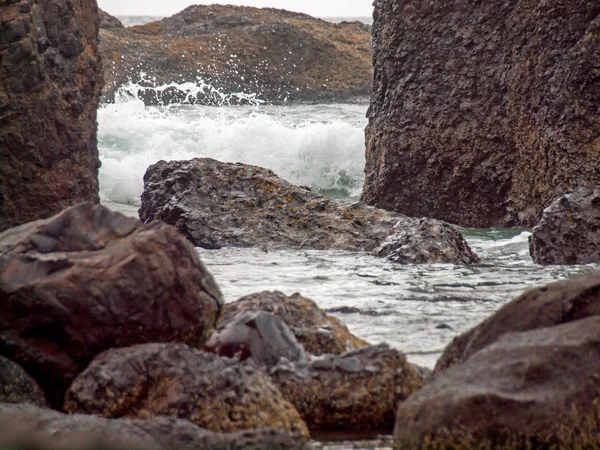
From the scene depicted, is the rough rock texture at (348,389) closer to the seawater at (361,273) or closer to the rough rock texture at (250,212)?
the seawater at (361,273)

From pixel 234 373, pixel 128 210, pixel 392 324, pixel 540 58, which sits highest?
pixel 540 58

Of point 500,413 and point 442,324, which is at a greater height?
point 500,413

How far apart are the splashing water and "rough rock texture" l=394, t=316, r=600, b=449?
933cm

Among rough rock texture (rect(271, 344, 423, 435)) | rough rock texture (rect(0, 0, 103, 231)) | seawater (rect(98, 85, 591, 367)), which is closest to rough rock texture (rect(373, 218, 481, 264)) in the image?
seawater (rect(98, 85, 591, 367))

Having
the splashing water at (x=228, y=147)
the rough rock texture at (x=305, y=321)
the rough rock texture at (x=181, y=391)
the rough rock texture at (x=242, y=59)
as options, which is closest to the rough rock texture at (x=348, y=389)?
the rough rock texture at (x=181, y=391)

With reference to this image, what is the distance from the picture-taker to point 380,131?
9828 millimetres

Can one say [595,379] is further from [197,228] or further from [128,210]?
[128,210]

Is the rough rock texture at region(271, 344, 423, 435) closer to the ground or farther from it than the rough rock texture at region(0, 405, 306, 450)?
closer to the ground

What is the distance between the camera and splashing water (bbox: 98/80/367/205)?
13.3m

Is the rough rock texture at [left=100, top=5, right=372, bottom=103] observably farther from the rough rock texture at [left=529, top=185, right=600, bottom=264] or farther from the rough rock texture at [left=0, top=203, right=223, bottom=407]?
the rough rock texture at [left=0, top=203, right=223, bottom=407]

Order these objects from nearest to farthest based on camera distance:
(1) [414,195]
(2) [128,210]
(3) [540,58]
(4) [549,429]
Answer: (4) [549,429]
(3) [540,58]
(1) [414,195]
(2) [128,210]

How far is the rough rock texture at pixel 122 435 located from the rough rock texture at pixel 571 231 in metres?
3.94

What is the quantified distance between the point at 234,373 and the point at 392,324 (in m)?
1.79

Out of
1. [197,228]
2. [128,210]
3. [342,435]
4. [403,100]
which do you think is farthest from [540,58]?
[342,435]
